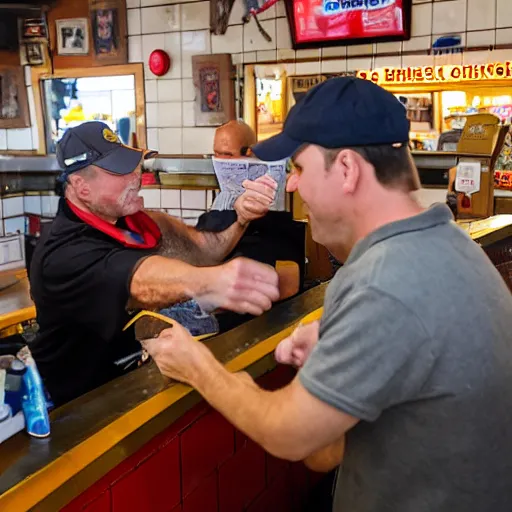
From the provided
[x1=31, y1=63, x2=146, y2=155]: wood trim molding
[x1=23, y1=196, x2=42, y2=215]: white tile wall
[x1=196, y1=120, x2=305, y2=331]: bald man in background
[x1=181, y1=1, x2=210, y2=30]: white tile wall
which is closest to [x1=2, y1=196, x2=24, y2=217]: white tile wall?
[x1=23, y1=196, x2=42, y2=215]: white tile wall

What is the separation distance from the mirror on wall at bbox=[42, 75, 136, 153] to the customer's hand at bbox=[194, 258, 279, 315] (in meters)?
3.67

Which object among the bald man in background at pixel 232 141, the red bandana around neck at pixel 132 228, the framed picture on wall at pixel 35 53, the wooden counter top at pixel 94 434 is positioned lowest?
the wooden counter top at pixel 94 434

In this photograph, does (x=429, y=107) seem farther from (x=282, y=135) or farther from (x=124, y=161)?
(x=282, y=135)

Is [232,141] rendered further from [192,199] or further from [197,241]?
[192,199]

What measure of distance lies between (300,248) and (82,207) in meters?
0.75

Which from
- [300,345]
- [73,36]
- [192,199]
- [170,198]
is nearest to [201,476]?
[300,345]

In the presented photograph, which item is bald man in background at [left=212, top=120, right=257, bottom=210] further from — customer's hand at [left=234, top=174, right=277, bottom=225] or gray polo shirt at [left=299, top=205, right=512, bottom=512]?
gray polo shirt at [left=299, top=205, right=512, bottom=512]

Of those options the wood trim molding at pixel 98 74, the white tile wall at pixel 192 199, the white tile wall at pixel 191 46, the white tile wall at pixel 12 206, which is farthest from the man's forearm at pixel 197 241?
the white tile wall at pixel 12 206

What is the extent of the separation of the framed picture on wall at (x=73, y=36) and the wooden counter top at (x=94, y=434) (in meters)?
4.11

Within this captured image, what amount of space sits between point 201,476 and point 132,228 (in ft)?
2.77

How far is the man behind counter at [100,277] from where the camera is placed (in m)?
1.63

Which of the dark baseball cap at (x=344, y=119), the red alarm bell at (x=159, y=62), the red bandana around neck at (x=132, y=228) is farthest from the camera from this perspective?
the red alarm bell at (x=159, y=62)

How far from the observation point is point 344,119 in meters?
1.06

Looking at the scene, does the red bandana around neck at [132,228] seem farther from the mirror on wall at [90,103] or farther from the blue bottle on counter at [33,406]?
the mirror on wall at [90,103]
